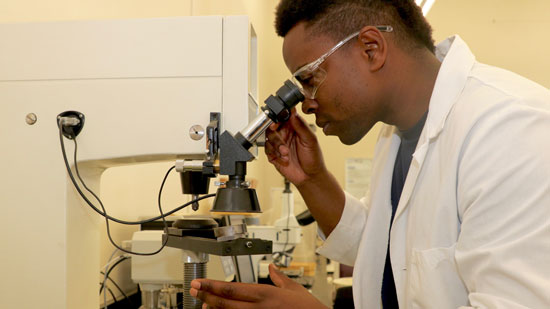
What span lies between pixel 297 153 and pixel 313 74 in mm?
336

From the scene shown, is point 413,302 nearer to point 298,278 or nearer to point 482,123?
point 482,123

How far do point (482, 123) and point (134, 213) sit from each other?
A: 1302 mm

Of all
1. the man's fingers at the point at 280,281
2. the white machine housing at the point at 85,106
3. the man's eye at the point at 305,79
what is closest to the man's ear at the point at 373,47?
the man's eye at the point at 305,79

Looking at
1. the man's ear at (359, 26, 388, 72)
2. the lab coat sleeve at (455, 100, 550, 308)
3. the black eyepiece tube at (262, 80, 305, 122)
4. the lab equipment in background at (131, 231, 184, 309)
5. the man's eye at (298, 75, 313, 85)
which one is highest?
the man's ear at (359, 26, 388, 72)

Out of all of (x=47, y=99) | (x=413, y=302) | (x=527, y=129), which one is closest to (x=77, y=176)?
(x=47, y=99)

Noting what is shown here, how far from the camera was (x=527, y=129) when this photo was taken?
2.63 feet

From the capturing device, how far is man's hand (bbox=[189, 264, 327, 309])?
2.86 feet

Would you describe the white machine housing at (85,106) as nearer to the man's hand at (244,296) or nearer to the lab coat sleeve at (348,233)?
the man's hand at (244,296)

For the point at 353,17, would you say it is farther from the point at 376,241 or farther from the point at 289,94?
the point at 376,241

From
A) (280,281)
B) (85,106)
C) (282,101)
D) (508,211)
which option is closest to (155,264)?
(280,281)

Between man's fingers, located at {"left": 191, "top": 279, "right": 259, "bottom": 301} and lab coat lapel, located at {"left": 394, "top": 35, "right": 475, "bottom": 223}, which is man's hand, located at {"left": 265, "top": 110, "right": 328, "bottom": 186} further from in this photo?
man's fingers, located at {"left": 191, "top": 279, "right": 259, "bottom": 301}

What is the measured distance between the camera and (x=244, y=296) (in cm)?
90

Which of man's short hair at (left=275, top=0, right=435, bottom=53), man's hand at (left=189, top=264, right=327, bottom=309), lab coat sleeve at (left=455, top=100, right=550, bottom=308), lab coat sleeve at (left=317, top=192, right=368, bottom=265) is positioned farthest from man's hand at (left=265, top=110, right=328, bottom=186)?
lab coat sleeve at (left=455, top=100, right=550, bottom=308)

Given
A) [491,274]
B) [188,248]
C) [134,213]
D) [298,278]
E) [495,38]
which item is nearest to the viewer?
[491,274]
